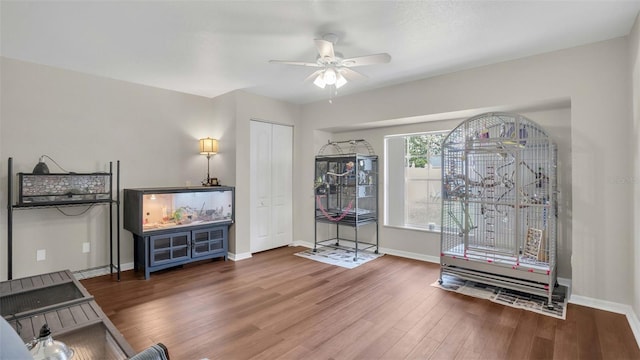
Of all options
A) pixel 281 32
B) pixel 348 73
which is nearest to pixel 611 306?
pixel 348 73

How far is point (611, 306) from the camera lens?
3016 millimetres

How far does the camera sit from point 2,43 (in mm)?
3125

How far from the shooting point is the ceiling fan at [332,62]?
279cm

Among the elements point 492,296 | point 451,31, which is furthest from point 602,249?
point 451,31

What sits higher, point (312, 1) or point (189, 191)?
point (312, 1)

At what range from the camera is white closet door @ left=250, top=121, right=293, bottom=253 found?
5254 millimetres

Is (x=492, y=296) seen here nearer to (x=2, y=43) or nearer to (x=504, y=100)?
(x=504, y=100)

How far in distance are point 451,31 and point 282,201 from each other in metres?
3.79

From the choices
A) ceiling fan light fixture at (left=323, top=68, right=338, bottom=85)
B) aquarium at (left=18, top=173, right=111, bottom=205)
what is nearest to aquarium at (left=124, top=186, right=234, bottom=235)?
aquarium at (left=18, top=173, right=111, bottom=205)

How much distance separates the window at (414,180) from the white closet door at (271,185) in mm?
1773

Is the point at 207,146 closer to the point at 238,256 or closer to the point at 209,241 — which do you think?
the point at 209,241

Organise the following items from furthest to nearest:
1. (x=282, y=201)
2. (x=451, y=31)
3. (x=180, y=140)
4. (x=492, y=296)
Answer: (x=282, y=201), (x=180, y=140), (x=492, y=296), (x=451, y=31)

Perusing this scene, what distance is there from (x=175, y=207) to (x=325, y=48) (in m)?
3.08

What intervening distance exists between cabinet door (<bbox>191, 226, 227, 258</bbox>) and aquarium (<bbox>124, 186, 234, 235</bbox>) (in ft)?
0.43
